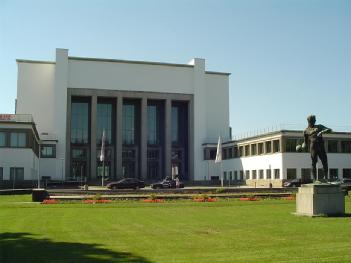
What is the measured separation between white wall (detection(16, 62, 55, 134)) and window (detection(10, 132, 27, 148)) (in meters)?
27.8

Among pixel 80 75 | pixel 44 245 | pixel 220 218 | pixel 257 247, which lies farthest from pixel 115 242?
pixel 80 75

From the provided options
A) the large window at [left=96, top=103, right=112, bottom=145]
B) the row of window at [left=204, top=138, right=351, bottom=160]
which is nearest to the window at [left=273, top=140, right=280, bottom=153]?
the row of window at [left=204, top=138, right=351, bottom=160]

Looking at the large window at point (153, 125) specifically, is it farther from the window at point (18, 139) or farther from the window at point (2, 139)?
the window at point (2, 139)

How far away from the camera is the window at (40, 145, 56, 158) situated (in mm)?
93125

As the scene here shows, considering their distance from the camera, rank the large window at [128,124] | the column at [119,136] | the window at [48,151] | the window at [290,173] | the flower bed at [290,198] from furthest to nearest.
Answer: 1. the large window at [128,124]
2. the column at [119,136]
3. the window at [48,151]
4. the window at [290,173]
5. the flower bed at [290,198]

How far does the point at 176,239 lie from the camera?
49.9ft

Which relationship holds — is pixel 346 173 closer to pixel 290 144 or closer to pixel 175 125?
pixel 290 144

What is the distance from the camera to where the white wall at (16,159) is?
69.4 metres

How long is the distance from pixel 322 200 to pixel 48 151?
77949 millimetres

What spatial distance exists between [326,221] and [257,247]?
7249mm

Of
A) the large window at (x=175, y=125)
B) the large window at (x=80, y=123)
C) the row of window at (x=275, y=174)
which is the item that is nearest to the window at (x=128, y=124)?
the large window at (x=80, y=123)

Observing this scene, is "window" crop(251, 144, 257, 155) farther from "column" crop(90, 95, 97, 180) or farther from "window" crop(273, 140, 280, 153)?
"column" crop(90, 95, 97, 180)

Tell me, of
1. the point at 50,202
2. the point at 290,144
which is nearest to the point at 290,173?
the point at 290,144

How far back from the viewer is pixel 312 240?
14.7 m
